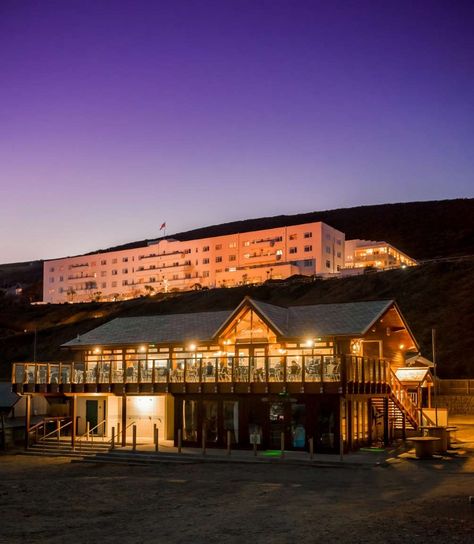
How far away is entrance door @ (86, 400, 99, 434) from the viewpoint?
130 feet

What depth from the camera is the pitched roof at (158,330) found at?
38.2 meters

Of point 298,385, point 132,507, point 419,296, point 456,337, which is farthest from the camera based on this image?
point 419,296

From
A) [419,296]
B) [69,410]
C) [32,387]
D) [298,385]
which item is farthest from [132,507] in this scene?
[419,296]

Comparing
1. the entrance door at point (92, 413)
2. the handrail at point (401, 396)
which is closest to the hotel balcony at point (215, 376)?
the handrail at point (401, 396)

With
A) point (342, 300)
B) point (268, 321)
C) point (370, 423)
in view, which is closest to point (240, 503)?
point (268, 321)

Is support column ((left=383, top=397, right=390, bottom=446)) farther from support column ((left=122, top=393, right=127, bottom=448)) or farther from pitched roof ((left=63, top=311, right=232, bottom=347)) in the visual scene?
support column ((left=122, top=393, right=127, bottom=448))

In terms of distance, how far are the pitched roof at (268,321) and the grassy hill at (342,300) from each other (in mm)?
22730

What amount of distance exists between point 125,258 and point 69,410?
106 metres

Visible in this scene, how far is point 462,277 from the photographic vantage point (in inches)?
3469

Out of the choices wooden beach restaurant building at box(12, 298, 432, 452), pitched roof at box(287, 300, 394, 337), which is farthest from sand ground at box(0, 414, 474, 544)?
pitched roof at box(287, 300, 394, 337)

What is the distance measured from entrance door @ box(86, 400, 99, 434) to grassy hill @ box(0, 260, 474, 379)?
23588mm

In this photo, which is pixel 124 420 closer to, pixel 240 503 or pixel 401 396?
pixel 401 396

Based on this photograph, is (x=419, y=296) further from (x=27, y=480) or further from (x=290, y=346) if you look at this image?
(x=27, y=480)

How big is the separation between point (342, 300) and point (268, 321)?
59.6 metres
